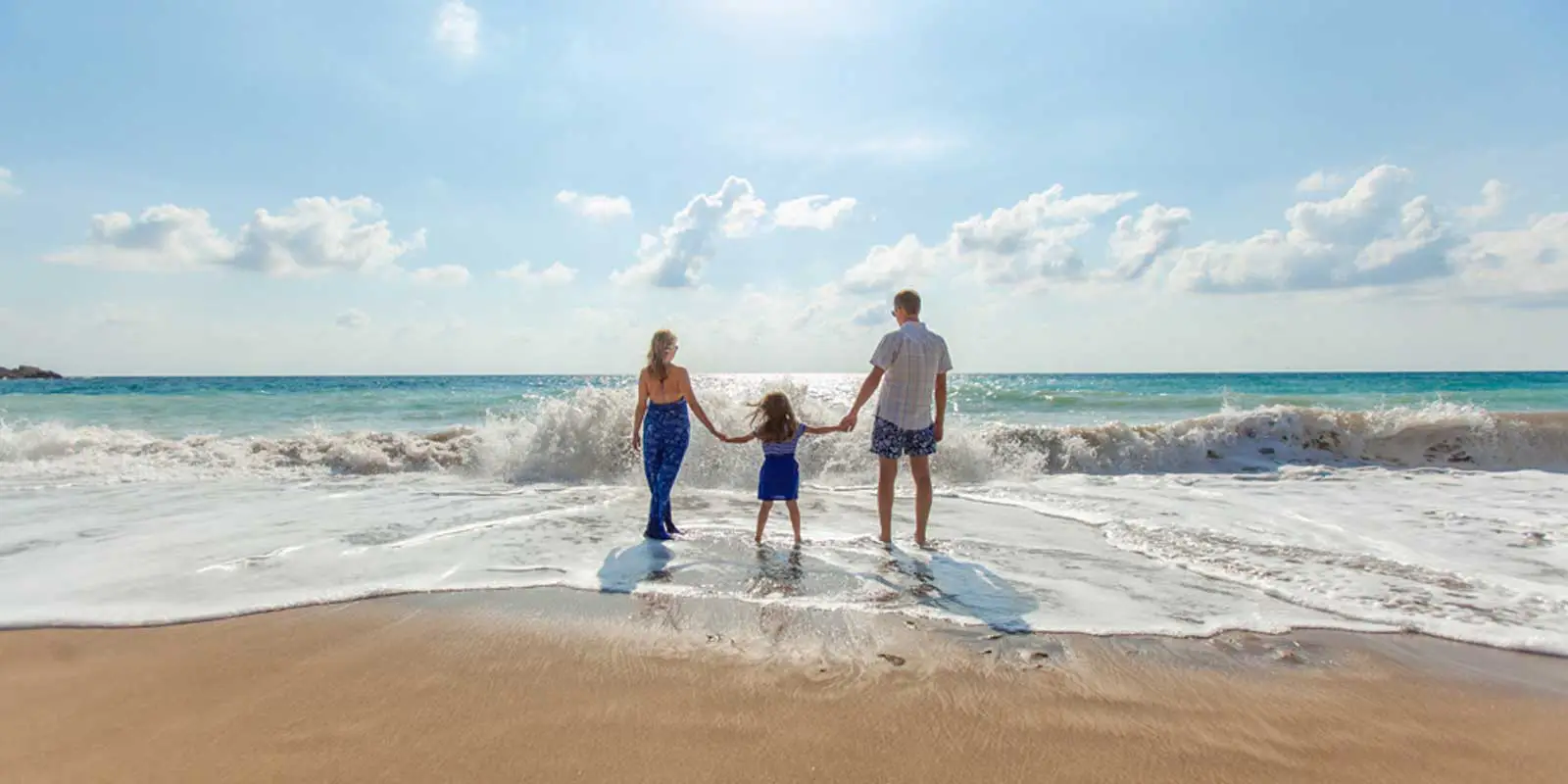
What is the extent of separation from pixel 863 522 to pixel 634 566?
2.54 m

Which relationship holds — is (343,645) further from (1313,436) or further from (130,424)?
(130,424)

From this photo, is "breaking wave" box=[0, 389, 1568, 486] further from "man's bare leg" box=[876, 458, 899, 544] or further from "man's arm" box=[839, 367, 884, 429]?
"man's arm" box=[839, 367, 884, 429]

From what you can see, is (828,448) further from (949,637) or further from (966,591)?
(949,637)

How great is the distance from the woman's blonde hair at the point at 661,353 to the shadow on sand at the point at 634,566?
1381 mm

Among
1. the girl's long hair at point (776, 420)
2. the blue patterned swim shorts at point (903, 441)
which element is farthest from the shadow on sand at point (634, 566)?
the blue patterned swim shorts at point (903, 441)

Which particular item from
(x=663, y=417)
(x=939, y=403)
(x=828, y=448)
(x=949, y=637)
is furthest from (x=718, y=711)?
(x=828, y=448)

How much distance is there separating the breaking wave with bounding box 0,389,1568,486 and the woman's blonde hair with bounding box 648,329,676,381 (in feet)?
13.8

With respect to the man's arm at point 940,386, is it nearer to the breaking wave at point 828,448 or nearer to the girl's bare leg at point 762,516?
the girl's bare leg at point 762,516

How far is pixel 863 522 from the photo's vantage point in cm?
704

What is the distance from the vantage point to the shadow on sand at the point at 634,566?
475 centimetres

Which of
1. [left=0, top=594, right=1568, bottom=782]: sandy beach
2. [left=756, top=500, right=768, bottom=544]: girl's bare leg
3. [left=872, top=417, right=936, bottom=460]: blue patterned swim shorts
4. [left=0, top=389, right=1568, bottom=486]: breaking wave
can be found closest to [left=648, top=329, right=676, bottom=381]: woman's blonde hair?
[left=756, top=500, right=768, bottom=544]: girl's bare leg

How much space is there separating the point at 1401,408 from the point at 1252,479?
16.7ft

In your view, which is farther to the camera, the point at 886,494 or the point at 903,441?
the point at 886,494

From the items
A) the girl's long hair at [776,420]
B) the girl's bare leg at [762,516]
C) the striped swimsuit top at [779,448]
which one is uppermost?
the girl's long hair at [776,420]
